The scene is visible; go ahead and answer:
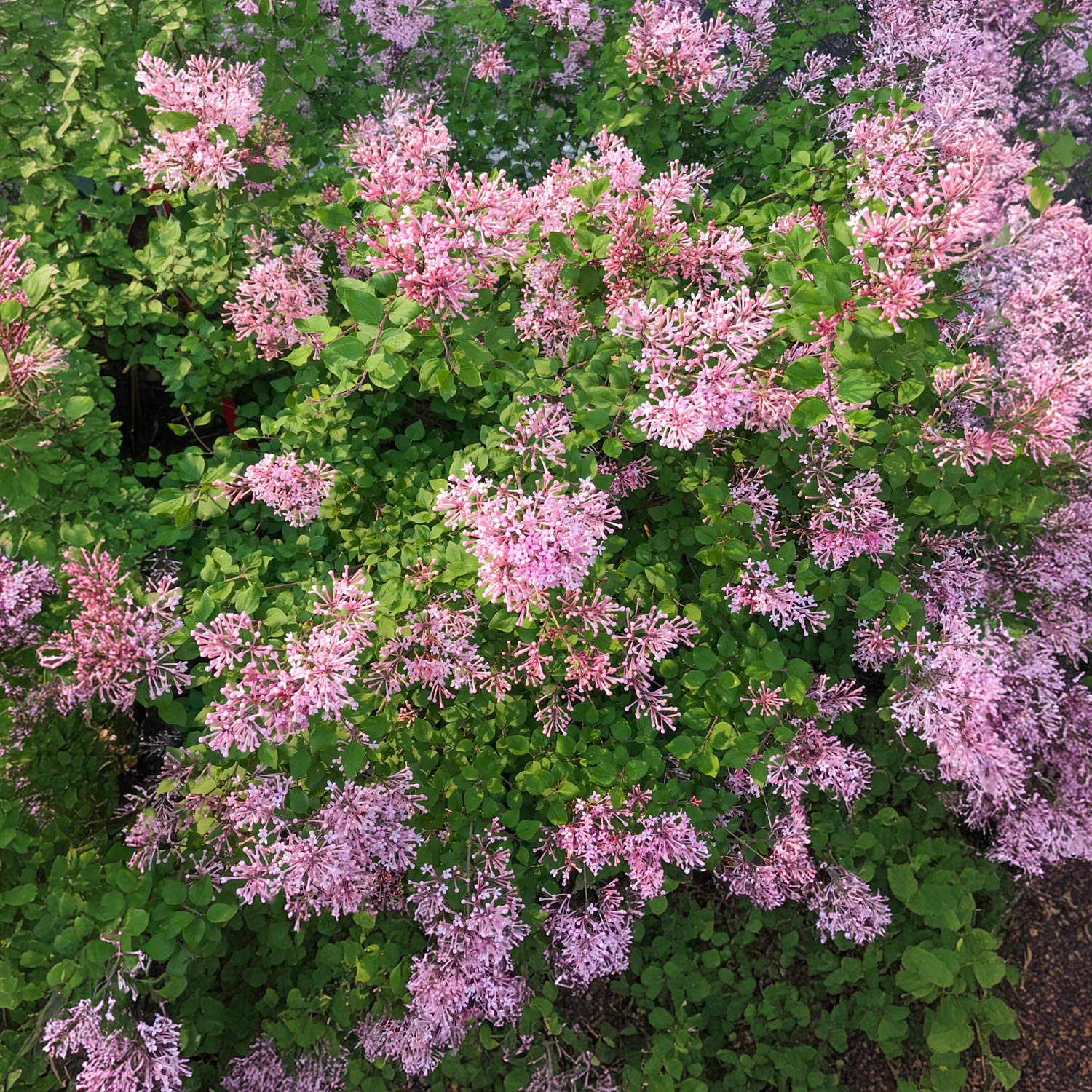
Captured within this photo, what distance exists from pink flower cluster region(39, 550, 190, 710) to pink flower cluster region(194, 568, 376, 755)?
0.64ft

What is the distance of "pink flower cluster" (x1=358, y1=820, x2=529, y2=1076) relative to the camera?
2371 mm

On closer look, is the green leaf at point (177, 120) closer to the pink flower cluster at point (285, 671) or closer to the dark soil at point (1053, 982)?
the pink flower cluster at point (285, 671)

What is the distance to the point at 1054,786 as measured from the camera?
344 cm

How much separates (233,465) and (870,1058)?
3666 millimetres

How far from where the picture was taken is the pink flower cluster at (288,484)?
2439 millimetres

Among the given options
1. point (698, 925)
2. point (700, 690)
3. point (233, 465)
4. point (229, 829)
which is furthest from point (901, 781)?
point (233, 465)

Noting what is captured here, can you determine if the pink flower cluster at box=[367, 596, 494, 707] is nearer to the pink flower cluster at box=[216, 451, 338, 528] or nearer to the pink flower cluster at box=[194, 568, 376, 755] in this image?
the pink flower cluster at box=[194, 568, 376, 755]

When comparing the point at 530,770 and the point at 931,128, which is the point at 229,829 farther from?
the point at 931,128

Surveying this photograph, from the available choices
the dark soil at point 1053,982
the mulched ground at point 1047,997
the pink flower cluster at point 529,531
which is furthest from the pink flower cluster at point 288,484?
the dark soil at point 1053,982

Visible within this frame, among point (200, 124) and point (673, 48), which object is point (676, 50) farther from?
point (200, 124)

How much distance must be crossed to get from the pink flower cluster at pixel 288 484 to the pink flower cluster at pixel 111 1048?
1.50m

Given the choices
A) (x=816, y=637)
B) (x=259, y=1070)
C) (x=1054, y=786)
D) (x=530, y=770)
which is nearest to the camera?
(x=530, y=770)

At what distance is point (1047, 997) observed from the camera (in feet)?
11.2

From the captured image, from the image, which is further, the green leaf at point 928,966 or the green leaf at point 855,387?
the green leaf at point 928,966
